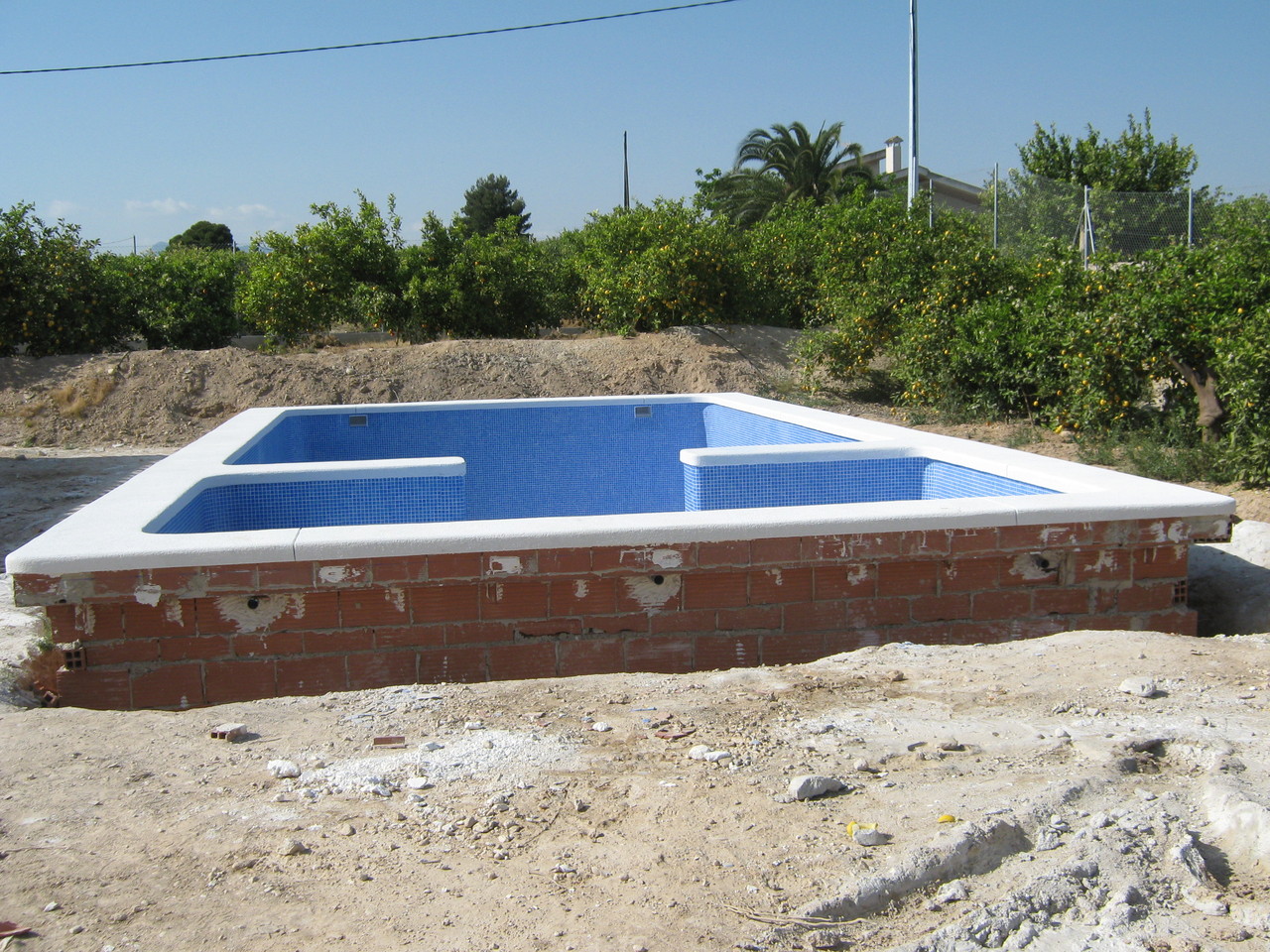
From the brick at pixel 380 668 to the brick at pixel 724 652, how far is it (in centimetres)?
122

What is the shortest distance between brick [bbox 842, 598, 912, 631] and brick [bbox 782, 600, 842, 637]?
0.09 feet

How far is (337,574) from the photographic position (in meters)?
4.20

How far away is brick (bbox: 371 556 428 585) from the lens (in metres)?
4.23

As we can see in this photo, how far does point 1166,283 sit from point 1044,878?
826 cm

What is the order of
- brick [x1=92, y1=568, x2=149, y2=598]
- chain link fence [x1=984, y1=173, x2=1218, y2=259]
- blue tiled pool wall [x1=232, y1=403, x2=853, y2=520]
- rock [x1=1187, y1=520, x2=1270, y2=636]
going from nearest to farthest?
brick [x1=92, y1=568, x2=149, y2=598] < rock [x1=1187, y1=520, x2=1270, y2=636] < blue tiled pool wall [x1=232, y1=403, x2=853, y2=520] < chain link fence [x1=984, y1=173, x2=1218, y2=259]

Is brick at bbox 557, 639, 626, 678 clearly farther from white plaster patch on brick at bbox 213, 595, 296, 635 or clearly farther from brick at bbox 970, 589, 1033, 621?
brick at bbox 970, 589, 1033, 621

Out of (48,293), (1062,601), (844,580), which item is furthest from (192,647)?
(48,293)

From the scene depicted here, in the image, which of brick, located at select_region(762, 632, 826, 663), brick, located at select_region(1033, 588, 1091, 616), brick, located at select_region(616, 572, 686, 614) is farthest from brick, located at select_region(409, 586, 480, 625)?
brick, located at select_region(1033, 588, 1091, 616)

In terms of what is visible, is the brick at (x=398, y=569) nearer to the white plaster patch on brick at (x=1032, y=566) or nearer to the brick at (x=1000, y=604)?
A: the brick at (x=1000, y=604)

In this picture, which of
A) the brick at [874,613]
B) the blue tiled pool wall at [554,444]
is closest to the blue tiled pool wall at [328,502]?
the brick at [874,613]

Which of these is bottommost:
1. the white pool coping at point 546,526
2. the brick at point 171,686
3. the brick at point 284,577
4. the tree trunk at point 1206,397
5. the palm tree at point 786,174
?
the brick at point 171,686

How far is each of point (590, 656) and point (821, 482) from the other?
2.93 meters

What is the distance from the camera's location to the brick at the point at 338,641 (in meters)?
4.24

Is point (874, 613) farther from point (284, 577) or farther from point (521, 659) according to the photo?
point (284, 577)
